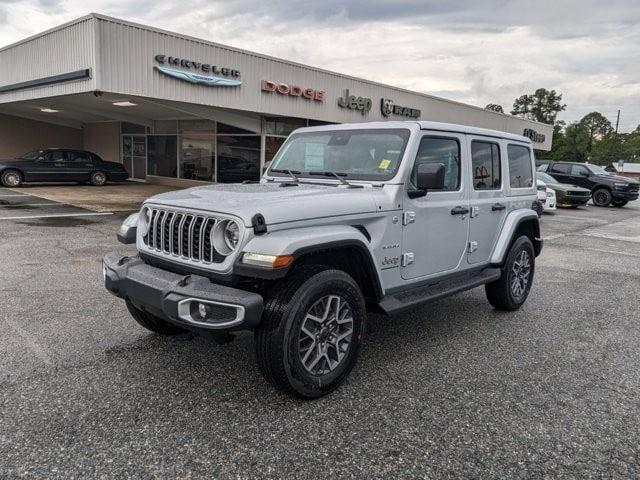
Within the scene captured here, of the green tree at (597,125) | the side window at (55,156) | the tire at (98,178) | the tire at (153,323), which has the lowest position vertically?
the tire at (153,323)

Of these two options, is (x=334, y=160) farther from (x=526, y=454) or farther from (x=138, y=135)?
(x=138, y=135)

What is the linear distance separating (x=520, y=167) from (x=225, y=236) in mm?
3856

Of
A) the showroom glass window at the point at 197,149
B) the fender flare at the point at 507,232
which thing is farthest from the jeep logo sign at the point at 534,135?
the fender flare at the point at 507,232

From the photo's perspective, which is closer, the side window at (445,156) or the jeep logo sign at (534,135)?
the side window at (445,156)

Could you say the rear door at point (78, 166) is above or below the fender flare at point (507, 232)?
above

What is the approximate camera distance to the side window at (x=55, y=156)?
19094 mm

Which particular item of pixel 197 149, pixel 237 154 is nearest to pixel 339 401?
pixel 237 154

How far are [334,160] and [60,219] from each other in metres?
9.08

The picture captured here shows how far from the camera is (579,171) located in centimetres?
2192

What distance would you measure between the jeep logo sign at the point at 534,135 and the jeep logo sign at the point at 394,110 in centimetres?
1355

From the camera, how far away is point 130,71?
44.3 feet

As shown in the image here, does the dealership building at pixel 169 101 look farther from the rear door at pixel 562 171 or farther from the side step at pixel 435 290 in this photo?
the side step at pixel 435 290

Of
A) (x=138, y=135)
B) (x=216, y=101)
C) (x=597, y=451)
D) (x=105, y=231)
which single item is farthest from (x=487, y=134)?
(x=138, y=135)

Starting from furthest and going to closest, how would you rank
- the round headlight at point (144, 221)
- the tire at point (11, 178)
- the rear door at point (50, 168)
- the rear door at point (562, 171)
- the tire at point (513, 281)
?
the rear door at point (562, 171), the rear door at point (50, 168), the tire at point (11, 178), the tire at point (513, 281), the round headlight at point (144, 221)
